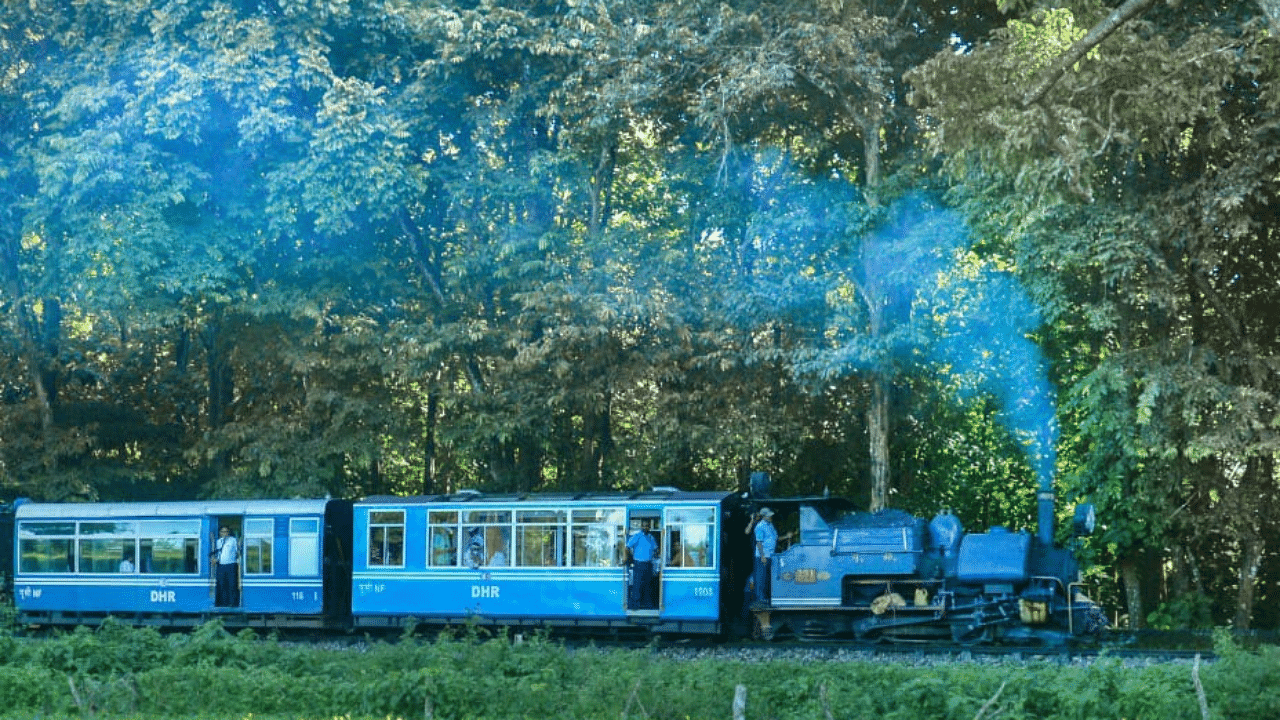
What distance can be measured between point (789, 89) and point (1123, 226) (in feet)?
22.7

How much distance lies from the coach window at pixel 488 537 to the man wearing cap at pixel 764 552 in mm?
3997

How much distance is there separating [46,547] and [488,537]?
8.59m

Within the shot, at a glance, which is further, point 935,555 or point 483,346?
point 483,346

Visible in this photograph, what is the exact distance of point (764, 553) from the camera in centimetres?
2247

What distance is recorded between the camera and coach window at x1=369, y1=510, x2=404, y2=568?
24156 millimetres

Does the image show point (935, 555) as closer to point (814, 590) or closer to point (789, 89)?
point (814, 590)

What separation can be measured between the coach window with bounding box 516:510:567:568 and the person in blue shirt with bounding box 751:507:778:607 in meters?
3.07

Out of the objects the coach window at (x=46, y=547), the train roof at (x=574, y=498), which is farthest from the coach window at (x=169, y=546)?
the train roof at (x=574, y=498)

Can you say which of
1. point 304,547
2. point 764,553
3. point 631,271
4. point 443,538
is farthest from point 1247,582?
point 304,547

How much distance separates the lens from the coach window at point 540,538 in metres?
23.3

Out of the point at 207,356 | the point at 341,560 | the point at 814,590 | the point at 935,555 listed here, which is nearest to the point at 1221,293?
the point at 935,555

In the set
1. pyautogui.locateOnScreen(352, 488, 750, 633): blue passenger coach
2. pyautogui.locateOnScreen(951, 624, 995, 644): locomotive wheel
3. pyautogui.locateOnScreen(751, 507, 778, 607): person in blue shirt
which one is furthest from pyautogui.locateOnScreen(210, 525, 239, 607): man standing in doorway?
pyautogui.locateOnScreen(951, 624, 995, 644): locomotive wheel

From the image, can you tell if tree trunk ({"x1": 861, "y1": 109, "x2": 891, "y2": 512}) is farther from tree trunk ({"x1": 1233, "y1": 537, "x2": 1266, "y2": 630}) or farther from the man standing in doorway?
the man standing in doorway

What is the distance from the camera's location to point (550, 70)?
96.2 ft
